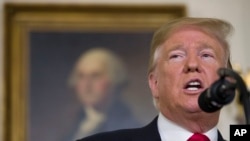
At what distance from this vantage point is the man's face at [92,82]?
3.47m

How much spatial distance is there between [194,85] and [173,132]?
0.52ft

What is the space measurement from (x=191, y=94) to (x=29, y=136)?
72.3 inches

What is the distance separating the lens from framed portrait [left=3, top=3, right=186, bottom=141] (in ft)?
11.3

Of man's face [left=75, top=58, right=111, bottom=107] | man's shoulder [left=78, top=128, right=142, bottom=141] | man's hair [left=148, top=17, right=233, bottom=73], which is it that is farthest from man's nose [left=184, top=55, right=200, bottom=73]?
man's face [left=75, top=58, right=111, bottom=107]

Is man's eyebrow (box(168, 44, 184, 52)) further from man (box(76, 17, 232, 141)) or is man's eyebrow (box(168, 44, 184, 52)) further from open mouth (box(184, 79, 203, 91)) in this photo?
open mouth (box(184, 79, 203, 91))

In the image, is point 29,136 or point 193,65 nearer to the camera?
point 193,65

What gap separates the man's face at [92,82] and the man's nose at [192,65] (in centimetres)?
171

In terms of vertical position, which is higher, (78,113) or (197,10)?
(197,10)

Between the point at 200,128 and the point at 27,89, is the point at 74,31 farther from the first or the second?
the point at 200,128

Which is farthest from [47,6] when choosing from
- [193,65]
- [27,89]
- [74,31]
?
[193,65]

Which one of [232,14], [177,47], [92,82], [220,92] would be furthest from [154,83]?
[232,14]

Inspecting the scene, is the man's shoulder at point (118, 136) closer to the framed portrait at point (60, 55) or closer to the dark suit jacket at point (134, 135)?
the dark suit jacket at point (134, 135)

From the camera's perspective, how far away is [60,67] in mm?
3512

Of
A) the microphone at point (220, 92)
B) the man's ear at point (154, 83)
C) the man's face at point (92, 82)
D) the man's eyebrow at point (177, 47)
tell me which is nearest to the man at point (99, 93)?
the man's face at point (92, 82)
